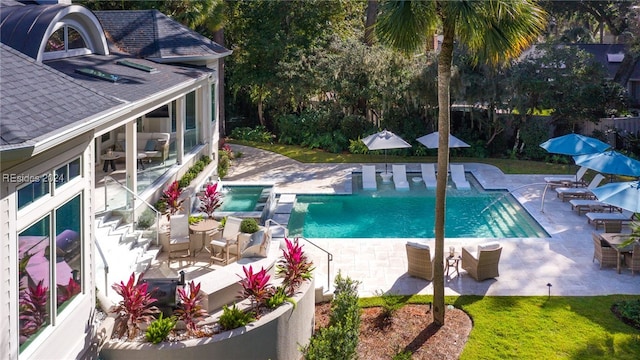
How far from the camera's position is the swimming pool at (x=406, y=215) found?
18969mm

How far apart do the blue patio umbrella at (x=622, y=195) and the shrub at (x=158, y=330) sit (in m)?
10.6

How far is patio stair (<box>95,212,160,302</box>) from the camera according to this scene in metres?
11.8

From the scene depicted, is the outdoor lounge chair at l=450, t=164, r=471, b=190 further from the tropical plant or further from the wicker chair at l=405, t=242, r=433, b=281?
the tropical plant

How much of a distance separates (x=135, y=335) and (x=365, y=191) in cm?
1506

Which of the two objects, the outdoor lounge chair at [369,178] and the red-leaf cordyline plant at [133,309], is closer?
the red-leaf cordyline plant at [133,309]

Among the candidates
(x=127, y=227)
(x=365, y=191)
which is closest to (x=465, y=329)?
(x=127, y=227)

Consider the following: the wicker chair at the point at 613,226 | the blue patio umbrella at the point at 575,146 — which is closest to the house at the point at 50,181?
the wicker chair at the point at 613,226

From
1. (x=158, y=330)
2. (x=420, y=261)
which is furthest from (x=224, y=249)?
(x=420, y=261)

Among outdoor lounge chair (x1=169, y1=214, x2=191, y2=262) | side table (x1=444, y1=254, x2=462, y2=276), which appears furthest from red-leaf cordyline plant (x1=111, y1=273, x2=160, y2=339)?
side table (x1=444, y1=254, x2=462, y2=276)

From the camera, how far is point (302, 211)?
21.3 metres

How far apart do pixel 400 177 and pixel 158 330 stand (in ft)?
53.2

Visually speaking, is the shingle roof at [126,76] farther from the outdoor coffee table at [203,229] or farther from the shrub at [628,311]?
the shrub at [628,311]

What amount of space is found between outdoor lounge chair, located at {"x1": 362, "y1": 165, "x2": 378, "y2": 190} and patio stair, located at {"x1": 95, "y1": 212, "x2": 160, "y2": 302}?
1162 cm

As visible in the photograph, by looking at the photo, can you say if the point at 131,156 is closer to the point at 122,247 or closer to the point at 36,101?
the point at 122,247
